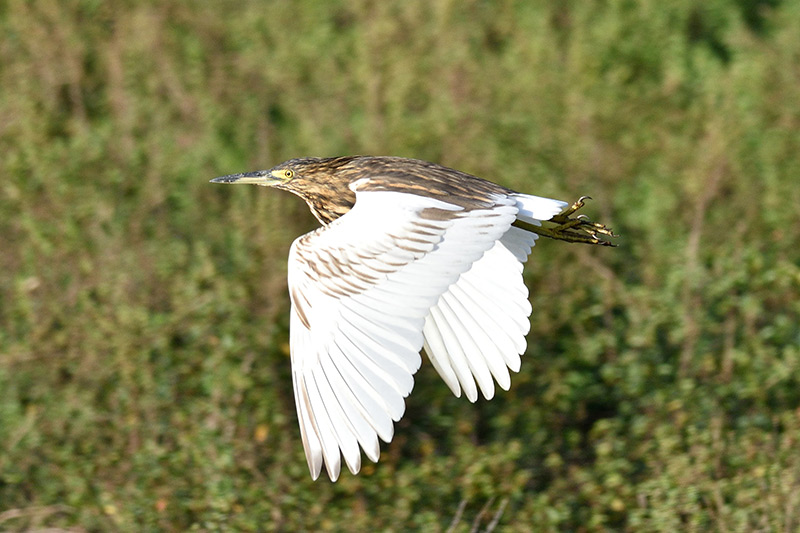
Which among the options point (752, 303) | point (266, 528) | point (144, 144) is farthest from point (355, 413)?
point (144, 144)

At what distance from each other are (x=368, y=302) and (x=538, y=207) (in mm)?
726

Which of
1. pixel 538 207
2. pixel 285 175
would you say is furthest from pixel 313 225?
pixel 538 207

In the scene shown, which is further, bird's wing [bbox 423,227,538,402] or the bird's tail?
bird's wing [bbox 423,227,538,402]

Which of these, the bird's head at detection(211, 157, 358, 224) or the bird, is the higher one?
the bird's head at detection(211, 157, 358, 224)

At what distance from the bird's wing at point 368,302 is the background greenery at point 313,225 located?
2.52 feet

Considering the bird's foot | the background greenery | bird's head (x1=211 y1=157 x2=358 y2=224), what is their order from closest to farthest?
the bird's foot, bird's head (x1=211 y1=157 x2=358 y2=224), the background greenery

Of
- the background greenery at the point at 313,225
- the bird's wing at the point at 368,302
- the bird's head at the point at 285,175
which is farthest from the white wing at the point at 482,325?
the bird's head at the point at 285,175

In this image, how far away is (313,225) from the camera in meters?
6.00

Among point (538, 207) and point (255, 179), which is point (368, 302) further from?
point (255, 179)

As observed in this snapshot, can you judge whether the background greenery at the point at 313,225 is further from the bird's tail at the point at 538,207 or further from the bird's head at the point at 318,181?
the bird's tail at the point at 538,207

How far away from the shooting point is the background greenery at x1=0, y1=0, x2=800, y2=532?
4914 mm

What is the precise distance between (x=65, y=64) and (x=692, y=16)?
373cm

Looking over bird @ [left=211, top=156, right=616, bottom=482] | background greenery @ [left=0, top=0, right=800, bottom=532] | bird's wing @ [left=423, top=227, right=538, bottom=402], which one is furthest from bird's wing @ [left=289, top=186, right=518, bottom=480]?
background greenery @ [left=0, top=0, right=800, bottom=532]

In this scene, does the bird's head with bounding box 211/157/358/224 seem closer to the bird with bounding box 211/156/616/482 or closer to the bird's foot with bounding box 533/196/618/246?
the bird with bounding box 211/156/616/482
